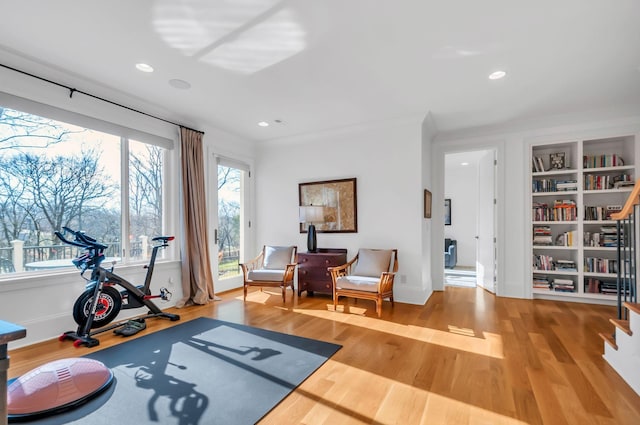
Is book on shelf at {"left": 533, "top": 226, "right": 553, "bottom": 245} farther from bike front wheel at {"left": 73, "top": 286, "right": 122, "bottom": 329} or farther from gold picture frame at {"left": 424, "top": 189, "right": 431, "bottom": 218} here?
bike front wheel at {"left": 73, "top": 286, "right": 122, "bottom": 329}

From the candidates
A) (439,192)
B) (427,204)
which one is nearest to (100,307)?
(427,204)

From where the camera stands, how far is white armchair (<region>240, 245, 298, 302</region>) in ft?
15.0

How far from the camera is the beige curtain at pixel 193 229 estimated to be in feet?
14.5

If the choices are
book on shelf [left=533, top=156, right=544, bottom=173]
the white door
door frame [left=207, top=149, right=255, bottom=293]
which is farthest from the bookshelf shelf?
door frame [left=207, top=149, right=255, bottom=293]

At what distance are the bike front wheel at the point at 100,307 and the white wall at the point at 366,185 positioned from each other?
9.11 ft

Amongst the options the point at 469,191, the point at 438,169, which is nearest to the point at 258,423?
the point at 438,169

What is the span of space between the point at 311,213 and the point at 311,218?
3.2 inches

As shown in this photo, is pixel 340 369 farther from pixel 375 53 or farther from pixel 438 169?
pixel 438 169

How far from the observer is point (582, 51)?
9.20 feet

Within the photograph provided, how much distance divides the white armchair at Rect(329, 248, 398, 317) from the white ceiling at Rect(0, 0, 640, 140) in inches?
82.1

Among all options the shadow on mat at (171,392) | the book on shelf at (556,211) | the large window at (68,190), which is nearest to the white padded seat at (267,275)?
Answer: the large window at (68,190)

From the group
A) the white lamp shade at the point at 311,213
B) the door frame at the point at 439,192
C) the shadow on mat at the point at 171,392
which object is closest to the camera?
the shadow on mat at the point at 171,392

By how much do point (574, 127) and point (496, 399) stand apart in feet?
14.3

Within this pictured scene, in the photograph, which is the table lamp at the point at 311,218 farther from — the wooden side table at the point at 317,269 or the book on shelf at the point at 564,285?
the book on shelf at the point at 564,285
